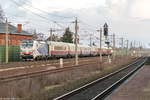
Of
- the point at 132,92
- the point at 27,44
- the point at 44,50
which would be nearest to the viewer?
the point at 132,92

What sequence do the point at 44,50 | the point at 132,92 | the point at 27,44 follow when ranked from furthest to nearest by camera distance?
1. the point at 44,50
2. the point at 27,44
3. the point at 132,92

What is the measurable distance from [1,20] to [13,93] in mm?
62029

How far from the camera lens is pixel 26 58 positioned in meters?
42.2

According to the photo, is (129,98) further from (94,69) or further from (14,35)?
(14,35)

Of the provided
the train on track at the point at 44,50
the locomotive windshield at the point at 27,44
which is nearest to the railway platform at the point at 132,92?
the train on track at the point at 44,50

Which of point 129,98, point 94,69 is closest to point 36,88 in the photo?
point 129,98

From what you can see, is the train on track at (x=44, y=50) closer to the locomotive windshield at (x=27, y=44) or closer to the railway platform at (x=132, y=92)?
the locomotive windshield at (x=27, y=44)

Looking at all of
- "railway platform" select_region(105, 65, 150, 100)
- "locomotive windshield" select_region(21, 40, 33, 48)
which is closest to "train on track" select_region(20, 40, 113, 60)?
"locomotive windshield" select_region(21, 40, 33, 48)

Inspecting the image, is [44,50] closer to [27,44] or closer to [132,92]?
Result: [27,44]

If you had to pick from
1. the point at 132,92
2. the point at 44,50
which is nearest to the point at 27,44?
the point at 44,50

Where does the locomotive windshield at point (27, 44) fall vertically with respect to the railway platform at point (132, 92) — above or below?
above

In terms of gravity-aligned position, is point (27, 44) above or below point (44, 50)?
above

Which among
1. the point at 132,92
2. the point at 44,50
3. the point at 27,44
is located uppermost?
the point at 27,44

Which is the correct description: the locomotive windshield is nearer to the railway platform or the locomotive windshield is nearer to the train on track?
the train on track
